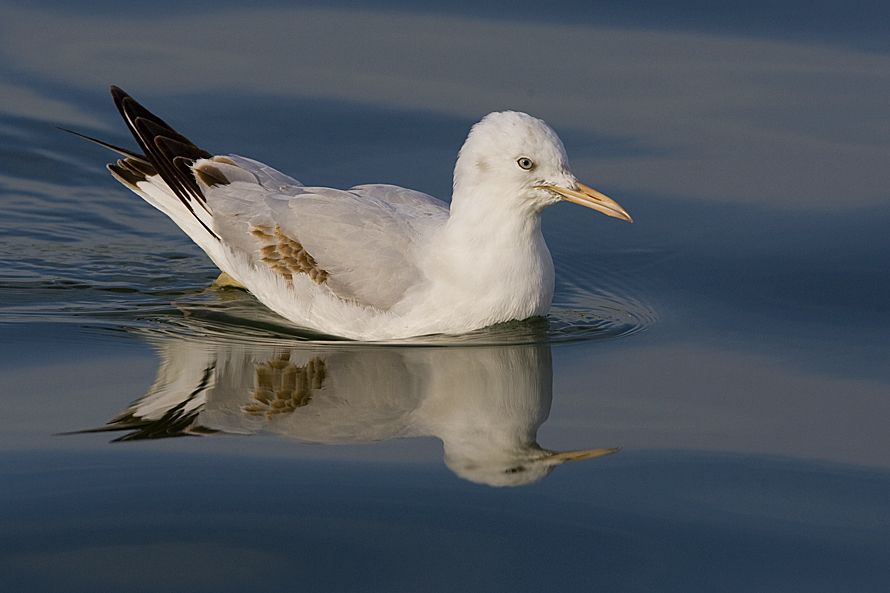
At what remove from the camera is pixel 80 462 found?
618 centimetres

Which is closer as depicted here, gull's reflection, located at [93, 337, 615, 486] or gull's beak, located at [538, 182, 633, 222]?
gull's reflection, located at [93, 337, 615, 486]

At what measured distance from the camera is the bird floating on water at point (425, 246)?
8.07 metres

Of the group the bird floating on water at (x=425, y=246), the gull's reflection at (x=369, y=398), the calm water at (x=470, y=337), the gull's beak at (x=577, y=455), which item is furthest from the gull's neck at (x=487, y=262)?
the gull's beak at (x=577, y=455)

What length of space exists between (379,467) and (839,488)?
5.97 ft

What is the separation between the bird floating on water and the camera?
8070 millimetres

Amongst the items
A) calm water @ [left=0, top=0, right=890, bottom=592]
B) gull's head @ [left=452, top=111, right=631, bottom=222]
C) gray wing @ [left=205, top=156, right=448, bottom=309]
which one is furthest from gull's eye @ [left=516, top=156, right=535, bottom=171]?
calm water @ [left=0, top=0, right=890, bottom=592]

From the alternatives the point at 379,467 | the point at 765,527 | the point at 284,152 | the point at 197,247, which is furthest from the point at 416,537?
the point at 284,152

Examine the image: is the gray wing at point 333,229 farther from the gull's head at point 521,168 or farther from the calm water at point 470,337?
the gull's head at point 521,168

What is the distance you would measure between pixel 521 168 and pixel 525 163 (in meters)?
0.03

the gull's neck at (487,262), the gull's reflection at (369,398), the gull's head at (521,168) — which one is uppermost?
the gull's head at (521,168)

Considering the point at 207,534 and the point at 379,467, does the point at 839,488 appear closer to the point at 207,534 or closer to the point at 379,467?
the point at 379,467

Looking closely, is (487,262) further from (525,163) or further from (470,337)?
(525,163)

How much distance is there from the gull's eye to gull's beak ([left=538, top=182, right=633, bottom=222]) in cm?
12

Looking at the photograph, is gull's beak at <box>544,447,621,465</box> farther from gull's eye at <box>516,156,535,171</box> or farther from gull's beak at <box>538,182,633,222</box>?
gull's eye at <box>516,156,535,171</box>
